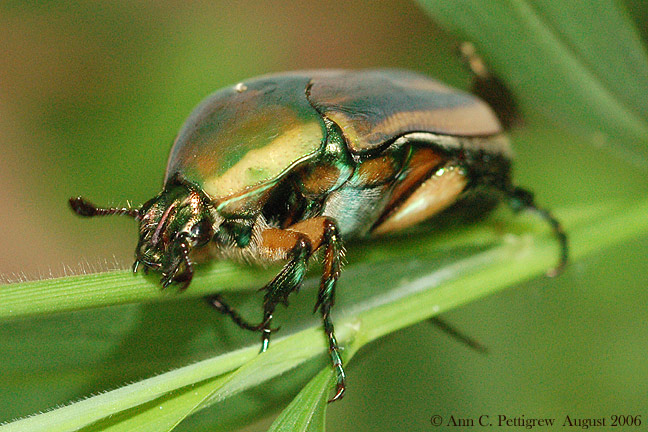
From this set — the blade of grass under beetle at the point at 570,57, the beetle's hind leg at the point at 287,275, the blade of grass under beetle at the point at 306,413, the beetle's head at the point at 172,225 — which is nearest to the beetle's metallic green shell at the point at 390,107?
the blade of grass under beetle at the point at 570,57

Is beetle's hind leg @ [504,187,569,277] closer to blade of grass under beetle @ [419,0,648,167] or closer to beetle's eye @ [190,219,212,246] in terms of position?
blade of grass under beetle @ [419,0,648,167]

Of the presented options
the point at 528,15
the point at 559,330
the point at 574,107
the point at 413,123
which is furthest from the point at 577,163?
the point at 413,123

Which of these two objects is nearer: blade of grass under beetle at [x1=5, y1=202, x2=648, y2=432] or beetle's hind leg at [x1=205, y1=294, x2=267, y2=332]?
blade of grass under beetle at [x1=5, y1=202, x2=648, y2=432]

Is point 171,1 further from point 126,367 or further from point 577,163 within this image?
point 126,367

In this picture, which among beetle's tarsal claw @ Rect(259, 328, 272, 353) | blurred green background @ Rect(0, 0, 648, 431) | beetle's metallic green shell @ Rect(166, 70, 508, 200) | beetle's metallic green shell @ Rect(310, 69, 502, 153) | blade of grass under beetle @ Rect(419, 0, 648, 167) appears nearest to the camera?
beetle's tarsal claw @ Rect(259, 328, 272, 353)

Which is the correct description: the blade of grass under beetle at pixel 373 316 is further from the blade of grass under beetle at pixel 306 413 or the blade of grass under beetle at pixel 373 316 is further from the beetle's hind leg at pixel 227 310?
the beetle's hind leg at pixel 227 310

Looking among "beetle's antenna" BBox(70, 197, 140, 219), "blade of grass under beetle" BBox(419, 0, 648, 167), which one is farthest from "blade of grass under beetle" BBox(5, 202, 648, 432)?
"beetle's antenna" BBox(70, 197, 140, 219)

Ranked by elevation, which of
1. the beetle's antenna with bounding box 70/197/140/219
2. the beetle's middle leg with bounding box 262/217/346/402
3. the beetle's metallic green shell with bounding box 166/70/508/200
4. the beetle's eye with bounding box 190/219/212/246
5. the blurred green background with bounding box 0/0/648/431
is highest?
the beetle's metallic green shell with bounding box 166/70/508/200
